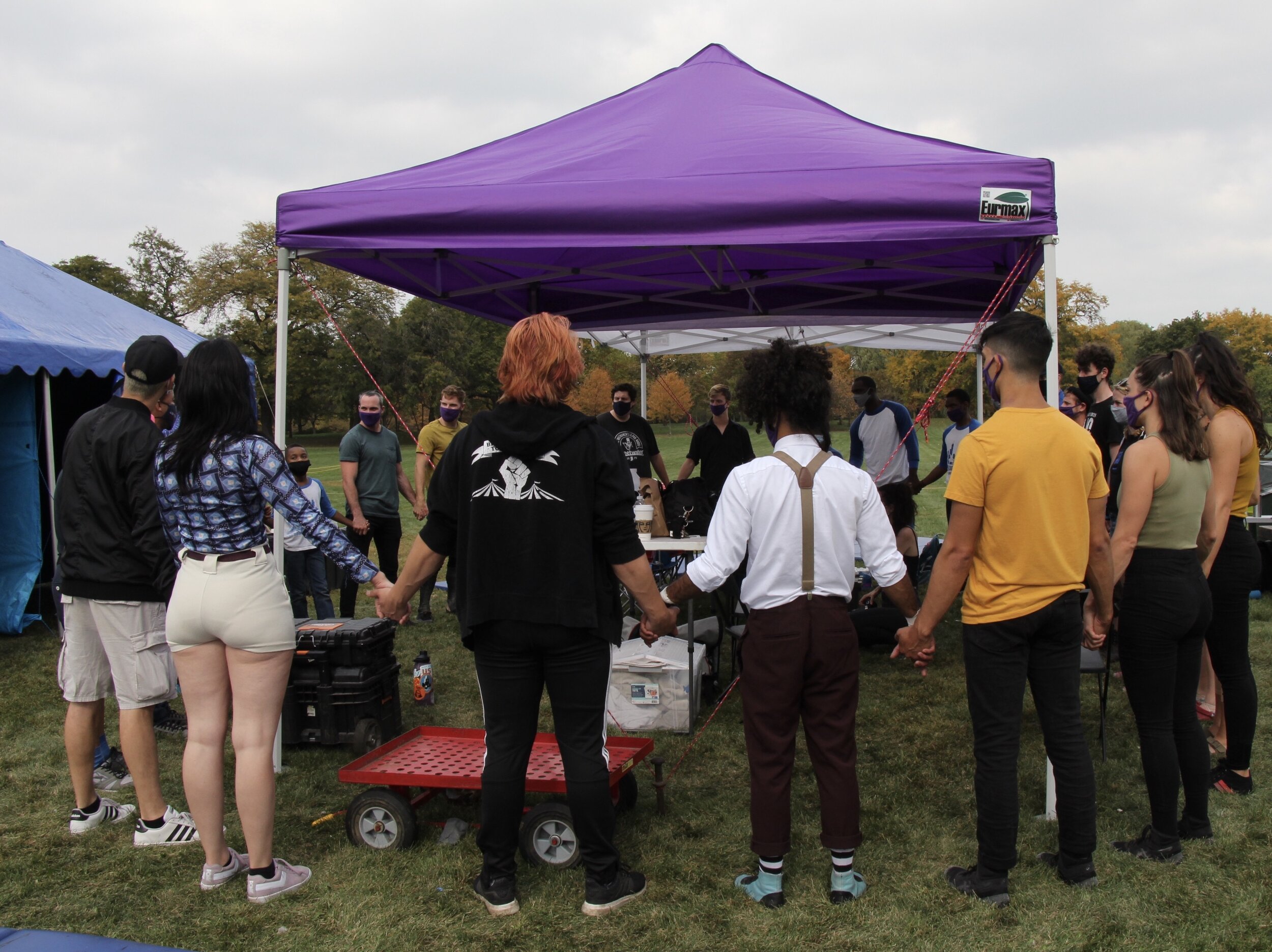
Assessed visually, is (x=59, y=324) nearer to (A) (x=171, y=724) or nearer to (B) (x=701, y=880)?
(A) (x=171, y=724)

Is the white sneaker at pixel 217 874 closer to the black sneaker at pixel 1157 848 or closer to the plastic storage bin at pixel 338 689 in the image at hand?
the plastic storage bin at pixel 338 689

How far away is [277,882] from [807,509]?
78.1 inches

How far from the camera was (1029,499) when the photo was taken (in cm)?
243

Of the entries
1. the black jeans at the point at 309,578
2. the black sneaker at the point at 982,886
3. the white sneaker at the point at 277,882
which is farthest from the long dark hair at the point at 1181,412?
the black jeans at the point at 309,578

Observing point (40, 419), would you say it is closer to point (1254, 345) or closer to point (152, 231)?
point (152, 231)

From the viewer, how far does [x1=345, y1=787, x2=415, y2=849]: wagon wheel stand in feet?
9.87

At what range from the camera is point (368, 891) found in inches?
107

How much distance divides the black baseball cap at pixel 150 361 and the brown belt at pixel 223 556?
2.31 feet

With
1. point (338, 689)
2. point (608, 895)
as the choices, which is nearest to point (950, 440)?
point (338, 689)

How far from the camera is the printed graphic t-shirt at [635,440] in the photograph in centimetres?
700

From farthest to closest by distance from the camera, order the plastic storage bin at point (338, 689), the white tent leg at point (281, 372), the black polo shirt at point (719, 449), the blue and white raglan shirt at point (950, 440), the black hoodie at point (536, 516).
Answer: the blue and white raglan shirt at point (950, 440) → the black polo shirt at point (719, 449) → the plastic storage bin at point (338, 689) → the white tent leg at point (281, 372) → the black hoodie at point (536, 516)

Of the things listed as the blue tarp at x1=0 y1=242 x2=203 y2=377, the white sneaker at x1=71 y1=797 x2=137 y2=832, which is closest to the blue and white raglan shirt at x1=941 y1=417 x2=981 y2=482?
the white sneaker at x1=71 y1=797 x2=137 y2=832

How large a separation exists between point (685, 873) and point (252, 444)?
6.26 feet

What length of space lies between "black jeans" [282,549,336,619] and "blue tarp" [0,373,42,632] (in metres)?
2.22
